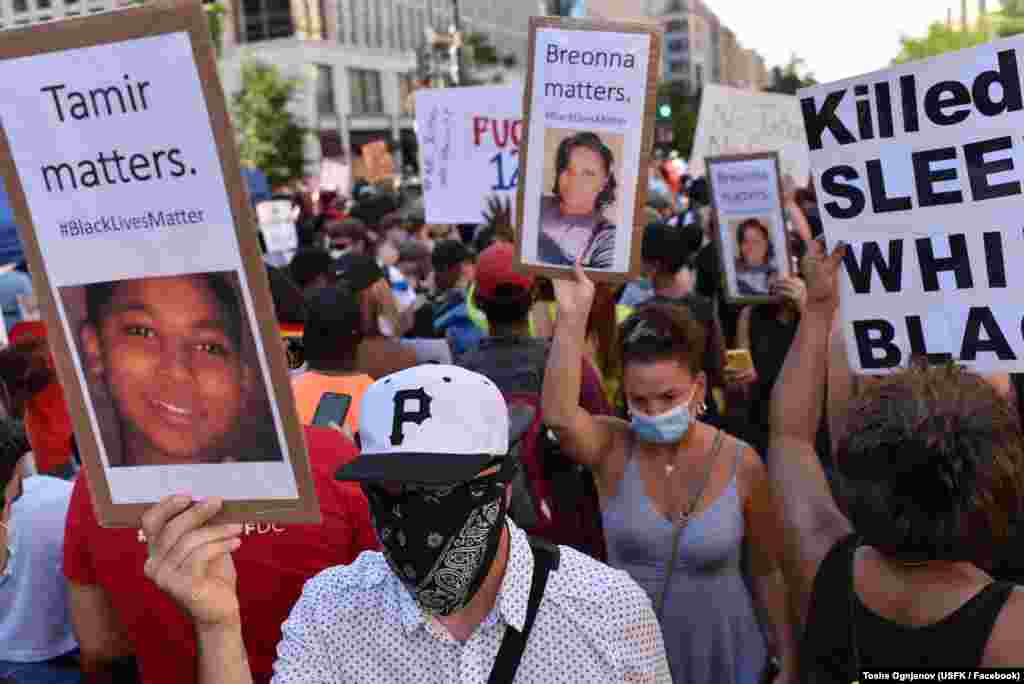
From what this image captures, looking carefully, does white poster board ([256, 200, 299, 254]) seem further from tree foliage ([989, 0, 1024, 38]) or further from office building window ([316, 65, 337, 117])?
office building window ([316, 65, 337, 117])

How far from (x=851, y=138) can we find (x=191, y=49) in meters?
2.22

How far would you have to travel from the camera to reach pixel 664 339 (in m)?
3.62

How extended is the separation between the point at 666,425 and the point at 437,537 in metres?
1.49

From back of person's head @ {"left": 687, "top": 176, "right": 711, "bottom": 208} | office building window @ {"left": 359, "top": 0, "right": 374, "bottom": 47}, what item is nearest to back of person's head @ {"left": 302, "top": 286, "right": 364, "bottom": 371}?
back of person's head @ {"left": 687, "top": 176, "right": 711, "bottom": 208}

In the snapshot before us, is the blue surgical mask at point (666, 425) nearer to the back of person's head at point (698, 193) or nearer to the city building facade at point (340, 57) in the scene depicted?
the back of person's head at point (698, 193)

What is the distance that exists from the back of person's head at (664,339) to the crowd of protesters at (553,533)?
0.01m

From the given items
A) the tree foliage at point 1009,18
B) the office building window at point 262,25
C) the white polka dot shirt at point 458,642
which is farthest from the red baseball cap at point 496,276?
the office building window at point 262,25

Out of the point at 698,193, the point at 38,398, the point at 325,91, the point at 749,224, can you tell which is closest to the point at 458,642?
the point at 38,398

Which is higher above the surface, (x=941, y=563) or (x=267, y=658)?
(x=941, y=563)

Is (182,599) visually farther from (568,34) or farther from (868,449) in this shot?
(568,34)

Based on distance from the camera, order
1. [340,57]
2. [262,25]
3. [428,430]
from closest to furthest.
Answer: [428,430] < [262,25] < [340,57]

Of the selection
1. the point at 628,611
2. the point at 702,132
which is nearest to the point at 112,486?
the point at 628,611

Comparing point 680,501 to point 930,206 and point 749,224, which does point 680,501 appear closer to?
point 930,206

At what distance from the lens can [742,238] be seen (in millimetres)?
6727
